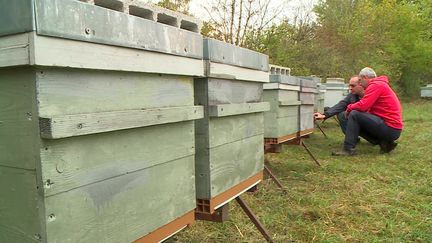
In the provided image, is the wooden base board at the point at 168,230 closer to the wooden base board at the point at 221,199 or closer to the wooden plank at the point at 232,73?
the wooden base board at the point at 221,199

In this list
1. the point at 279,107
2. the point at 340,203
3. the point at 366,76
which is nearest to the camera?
the point at 340,203

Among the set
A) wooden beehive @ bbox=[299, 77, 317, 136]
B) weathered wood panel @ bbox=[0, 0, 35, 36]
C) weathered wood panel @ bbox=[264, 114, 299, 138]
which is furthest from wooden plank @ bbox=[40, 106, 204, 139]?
wooden beehive @ bbox=[299, 77, 317, 136]

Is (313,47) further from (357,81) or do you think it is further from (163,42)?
(163,42)

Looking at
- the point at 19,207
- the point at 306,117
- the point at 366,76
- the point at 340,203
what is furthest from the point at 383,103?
the point at 19,207

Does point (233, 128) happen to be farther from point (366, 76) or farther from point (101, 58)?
point (366, 76)

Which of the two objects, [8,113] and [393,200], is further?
[393,200]

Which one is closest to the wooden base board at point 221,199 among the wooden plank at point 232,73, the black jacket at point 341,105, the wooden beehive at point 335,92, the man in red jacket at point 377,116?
the wooden plank at point 232,73

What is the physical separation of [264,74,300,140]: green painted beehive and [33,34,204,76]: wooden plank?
2.25 m

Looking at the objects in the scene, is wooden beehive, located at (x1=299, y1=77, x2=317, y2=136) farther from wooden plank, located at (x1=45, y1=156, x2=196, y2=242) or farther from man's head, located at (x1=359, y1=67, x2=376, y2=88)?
wooden plank, located at (x1=45, y1=156, x2=196, y2=242)

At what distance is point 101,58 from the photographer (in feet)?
4.02

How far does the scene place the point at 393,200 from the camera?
147 inches

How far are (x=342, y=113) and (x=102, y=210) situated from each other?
6.19 m

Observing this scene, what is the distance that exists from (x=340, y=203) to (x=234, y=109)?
2.13 m

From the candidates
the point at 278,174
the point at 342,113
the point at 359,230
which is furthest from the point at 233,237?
the point at 342,113
